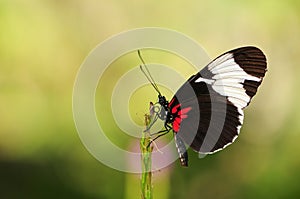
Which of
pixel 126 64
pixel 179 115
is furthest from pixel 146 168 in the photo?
pixel 126 64

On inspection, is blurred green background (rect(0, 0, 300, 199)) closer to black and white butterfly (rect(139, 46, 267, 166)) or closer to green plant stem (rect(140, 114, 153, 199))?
black and white butterfly (rect(139, 46, 267, 166))

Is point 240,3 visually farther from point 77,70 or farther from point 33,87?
point 33,87

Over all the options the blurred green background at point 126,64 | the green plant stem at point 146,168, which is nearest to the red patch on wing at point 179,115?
the green plant stem at point 146,168

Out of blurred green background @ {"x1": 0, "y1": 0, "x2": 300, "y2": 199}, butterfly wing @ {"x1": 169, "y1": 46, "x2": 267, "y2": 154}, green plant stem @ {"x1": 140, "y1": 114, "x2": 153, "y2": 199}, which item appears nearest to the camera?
green plant stem @ {"x1": 140, "y1": 114, "x2": 153, "y2": 199}

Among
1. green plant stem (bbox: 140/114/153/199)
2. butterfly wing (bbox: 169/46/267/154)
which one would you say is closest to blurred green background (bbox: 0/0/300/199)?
butterfly wing (bbox: 169/46/267/154)

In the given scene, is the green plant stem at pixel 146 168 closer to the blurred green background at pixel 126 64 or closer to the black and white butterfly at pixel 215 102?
the black and white butterfly at pixel 215 102

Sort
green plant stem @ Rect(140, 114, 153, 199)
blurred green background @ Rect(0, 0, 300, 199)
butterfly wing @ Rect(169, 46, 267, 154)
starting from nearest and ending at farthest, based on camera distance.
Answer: green plant stem @ Rect(140, 114, 153, 199), butterfly wing @ Rect(169, 46, 267, 154), blurred green background @ Rect(0, 0, 300, 199)

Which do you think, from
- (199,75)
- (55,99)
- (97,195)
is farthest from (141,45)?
(199,75)

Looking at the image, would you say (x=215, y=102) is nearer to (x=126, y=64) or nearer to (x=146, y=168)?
(x=146, y=168)
